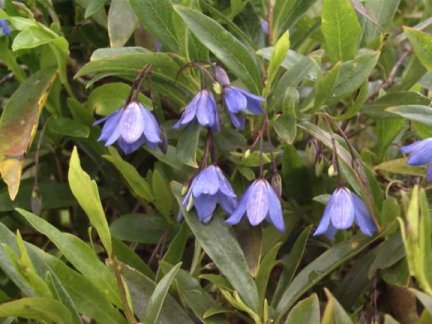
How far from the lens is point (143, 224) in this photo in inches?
50.4

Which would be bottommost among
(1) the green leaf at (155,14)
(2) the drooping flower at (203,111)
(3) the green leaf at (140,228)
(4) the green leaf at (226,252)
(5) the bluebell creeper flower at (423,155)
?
(3) the green leaf at (140,228)

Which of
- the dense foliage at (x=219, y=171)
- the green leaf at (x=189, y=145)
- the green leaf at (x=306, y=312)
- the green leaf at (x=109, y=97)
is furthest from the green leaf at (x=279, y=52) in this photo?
the green leaf at (x=306, y=312)

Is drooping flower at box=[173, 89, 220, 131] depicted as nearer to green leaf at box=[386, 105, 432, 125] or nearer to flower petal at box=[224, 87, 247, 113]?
flower petal at box=[224, 87, 247, 113]

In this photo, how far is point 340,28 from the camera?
1148mm

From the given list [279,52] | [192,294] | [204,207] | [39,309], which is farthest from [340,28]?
[39,309]

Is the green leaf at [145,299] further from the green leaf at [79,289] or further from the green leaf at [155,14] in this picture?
the green leaf at [155,14]

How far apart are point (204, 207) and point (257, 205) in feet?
0.26

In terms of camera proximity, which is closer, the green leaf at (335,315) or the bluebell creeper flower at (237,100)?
the green leaf at (335,315)

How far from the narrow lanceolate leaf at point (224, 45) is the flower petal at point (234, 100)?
55 millimetres

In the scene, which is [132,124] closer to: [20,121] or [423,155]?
[20,121]

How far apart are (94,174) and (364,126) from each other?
0.50 meters

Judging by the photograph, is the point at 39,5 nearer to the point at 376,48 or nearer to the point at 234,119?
the point at 234,119

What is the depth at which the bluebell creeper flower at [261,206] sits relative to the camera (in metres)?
1.05

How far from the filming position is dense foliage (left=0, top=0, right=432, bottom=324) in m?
1.00
